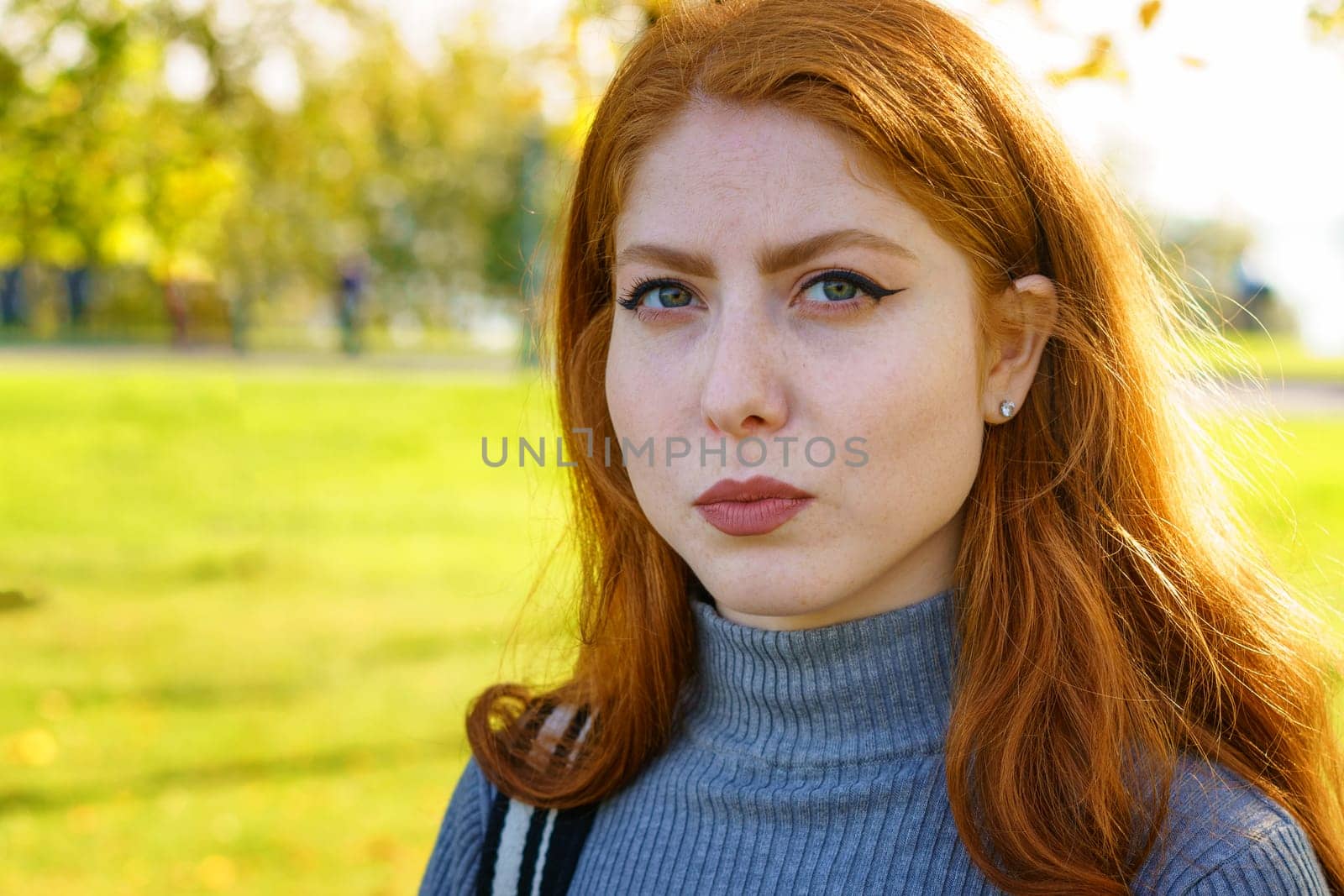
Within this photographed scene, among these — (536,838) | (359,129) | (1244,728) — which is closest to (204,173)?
(359,129)

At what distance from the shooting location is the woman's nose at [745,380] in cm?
167

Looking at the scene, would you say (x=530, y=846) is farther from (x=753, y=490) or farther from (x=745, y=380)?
(x=745, y=380)

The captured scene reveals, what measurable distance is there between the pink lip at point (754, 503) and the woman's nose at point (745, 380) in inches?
2.6

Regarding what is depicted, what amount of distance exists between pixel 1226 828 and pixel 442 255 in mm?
38226

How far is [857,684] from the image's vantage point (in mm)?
1839

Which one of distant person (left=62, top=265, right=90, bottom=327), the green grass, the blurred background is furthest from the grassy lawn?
distant person (left=62, top=265, right=90, bottom=327)

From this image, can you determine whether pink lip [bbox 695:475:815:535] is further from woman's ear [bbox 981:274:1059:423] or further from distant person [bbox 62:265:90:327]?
distant person [bbox 62:265:90:327]

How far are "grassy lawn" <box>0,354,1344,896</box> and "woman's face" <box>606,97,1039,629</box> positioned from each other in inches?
22.0

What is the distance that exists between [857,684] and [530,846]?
0.60 m

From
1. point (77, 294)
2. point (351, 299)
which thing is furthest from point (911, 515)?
point (77, 294)

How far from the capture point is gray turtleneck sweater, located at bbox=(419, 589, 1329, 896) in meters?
1.64

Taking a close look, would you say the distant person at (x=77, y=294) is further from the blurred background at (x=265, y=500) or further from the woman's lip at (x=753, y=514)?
the woman's lip at (x=753, y=514)

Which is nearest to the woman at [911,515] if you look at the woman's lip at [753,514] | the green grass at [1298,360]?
the woman's lip at [753,514]

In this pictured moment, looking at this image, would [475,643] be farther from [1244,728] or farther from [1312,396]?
[1312,396]
